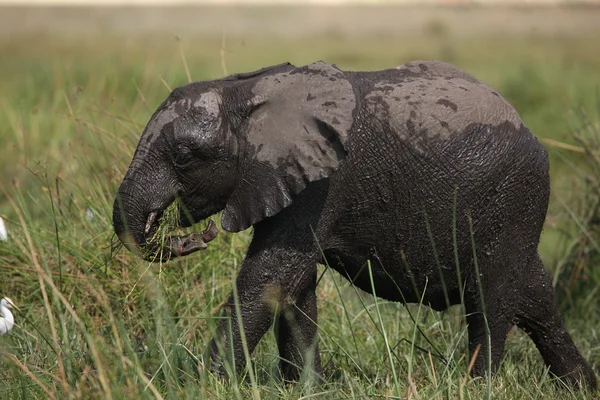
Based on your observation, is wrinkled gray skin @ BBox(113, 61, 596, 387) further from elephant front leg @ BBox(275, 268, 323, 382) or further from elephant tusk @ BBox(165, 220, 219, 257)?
elephant front leg @ BBox(275, 268, 323, 382)

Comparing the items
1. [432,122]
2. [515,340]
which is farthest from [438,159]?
[515,340]

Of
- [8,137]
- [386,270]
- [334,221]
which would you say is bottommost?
[8,137]

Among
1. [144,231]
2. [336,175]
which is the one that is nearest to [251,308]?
[144,231]

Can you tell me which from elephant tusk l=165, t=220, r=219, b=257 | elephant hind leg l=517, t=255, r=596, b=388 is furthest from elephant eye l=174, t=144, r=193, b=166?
elephant hind leg l=517, t=255, r=596, b=388

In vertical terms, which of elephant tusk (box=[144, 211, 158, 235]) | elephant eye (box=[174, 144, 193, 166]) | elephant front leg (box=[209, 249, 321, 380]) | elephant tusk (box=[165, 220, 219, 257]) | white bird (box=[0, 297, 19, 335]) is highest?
elephant eye (box=[174, 144, 193, 166])

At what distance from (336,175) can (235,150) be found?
415mm

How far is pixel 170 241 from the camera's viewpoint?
3.93 meters

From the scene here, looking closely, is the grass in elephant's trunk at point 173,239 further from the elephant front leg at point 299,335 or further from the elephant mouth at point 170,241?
the elephant front leg at point 299,335

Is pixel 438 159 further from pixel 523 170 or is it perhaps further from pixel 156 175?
pixel 156 175

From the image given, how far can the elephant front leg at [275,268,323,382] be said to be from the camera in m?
4.31

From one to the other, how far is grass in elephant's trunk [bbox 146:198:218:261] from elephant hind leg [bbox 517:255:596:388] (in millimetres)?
1477

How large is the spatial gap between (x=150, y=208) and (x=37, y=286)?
146 centimetres

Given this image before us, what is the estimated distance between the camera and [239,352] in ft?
12.9

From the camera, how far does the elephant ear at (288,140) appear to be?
3.79 metres
